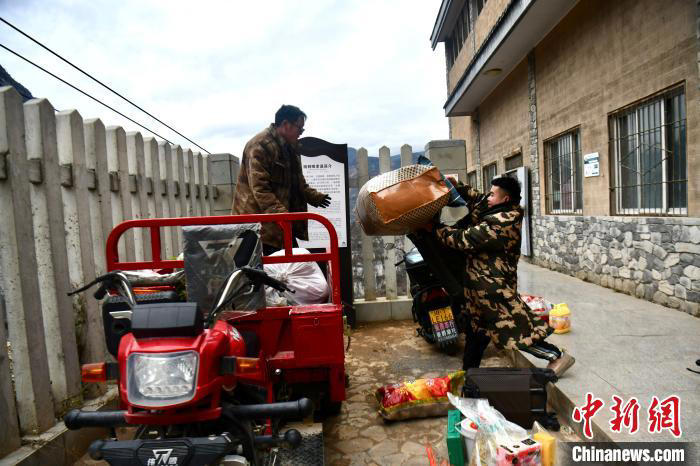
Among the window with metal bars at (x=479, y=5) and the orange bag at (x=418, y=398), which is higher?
the window with metal bars at (x=479, y=5)

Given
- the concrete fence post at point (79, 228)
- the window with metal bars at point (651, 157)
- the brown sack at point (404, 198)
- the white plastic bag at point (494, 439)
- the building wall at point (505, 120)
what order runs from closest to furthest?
the white plastic bag at point (494, 439)
the brown sack at point (404, 198)
the concrete fence post at point (79, 228)
the window with metal bars at point (651, 157)
the building wall at point (505, 120)

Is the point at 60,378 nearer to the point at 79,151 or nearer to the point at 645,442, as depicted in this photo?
the point at 79,151

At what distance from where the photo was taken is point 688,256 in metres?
4.72

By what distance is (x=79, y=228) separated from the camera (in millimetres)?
2932

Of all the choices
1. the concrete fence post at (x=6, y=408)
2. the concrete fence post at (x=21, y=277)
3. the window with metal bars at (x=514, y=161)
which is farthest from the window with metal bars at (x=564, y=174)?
the concrete fence post at (x=6, y=408)

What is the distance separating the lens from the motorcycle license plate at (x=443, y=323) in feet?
13.6

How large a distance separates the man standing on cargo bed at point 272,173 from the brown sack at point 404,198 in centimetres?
104

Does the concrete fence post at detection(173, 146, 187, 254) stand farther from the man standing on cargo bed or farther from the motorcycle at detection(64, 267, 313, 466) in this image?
the motorcycle at detection(64, 267, 313, 466)

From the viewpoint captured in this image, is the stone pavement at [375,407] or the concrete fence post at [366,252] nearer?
the stone pavement at [375,407]

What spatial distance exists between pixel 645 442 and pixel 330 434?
183cm

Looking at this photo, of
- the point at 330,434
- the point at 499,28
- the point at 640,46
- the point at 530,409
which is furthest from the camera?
the point at 499,28

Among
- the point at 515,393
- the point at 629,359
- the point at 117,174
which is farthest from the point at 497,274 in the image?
the point at 117,174

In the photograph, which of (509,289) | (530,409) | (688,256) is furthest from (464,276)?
(688,256)

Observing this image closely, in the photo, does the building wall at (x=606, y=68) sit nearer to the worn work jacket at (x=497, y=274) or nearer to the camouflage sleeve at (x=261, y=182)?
the worn work jacket at (x=497, y=274)
